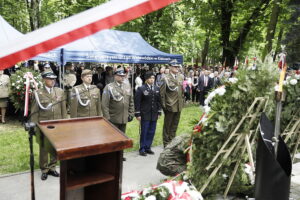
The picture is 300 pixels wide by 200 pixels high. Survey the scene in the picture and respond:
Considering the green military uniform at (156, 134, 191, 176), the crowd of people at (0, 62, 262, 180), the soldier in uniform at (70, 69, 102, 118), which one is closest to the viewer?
the green military uniform at (156, 134, 191, 176)

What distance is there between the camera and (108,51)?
37.0 feet

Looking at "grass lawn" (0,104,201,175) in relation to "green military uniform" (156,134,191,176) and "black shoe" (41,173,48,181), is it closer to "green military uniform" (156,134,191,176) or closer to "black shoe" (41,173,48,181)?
"green military uniform" (156,134,191,176)

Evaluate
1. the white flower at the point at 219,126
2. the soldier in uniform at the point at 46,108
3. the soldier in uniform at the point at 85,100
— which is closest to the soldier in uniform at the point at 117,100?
the soldier in uniform at the point at 85,100

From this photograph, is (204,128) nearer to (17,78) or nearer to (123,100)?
(123,100)

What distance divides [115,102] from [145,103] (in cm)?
82

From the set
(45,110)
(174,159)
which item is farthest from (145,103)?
(45,110)

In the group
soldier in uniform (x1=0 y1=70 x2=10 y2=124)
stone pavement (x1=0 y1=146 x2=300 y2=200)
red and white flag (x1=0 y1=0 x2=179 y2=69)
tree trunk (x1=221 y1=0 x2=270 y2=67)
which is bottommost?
stone pavement (x1=0 y1=146 x2=300 y2=200)

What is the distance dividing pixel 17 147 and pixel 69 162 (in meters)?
5.02

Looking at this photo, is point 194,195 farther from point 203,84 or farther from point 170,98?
point 203,84

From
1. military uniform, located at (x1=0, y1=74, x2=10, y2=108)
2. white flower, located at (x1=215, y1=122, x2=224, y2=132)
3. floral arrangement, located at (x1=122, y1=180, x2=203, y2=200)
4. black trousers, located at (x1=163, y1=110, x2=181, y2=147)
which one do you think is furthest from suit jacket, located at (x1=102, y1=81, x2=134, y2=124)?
military uniform, located at (x1=0, y1=74, x2=10, y2=108)

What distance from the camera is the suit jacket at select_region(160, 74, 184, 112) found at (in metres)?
7.25

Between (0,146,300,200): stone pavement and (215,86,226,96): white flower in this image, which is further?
(0,146,300,200): stone pavement

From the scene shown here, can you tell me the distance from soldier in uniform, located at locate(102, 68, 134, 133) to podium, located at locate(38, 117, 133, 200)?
3.32 meters

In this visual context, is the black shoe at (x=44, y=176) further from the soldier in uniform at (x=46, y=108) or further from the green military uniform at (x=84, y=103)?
the green military uniform at (x=84, y=103)
